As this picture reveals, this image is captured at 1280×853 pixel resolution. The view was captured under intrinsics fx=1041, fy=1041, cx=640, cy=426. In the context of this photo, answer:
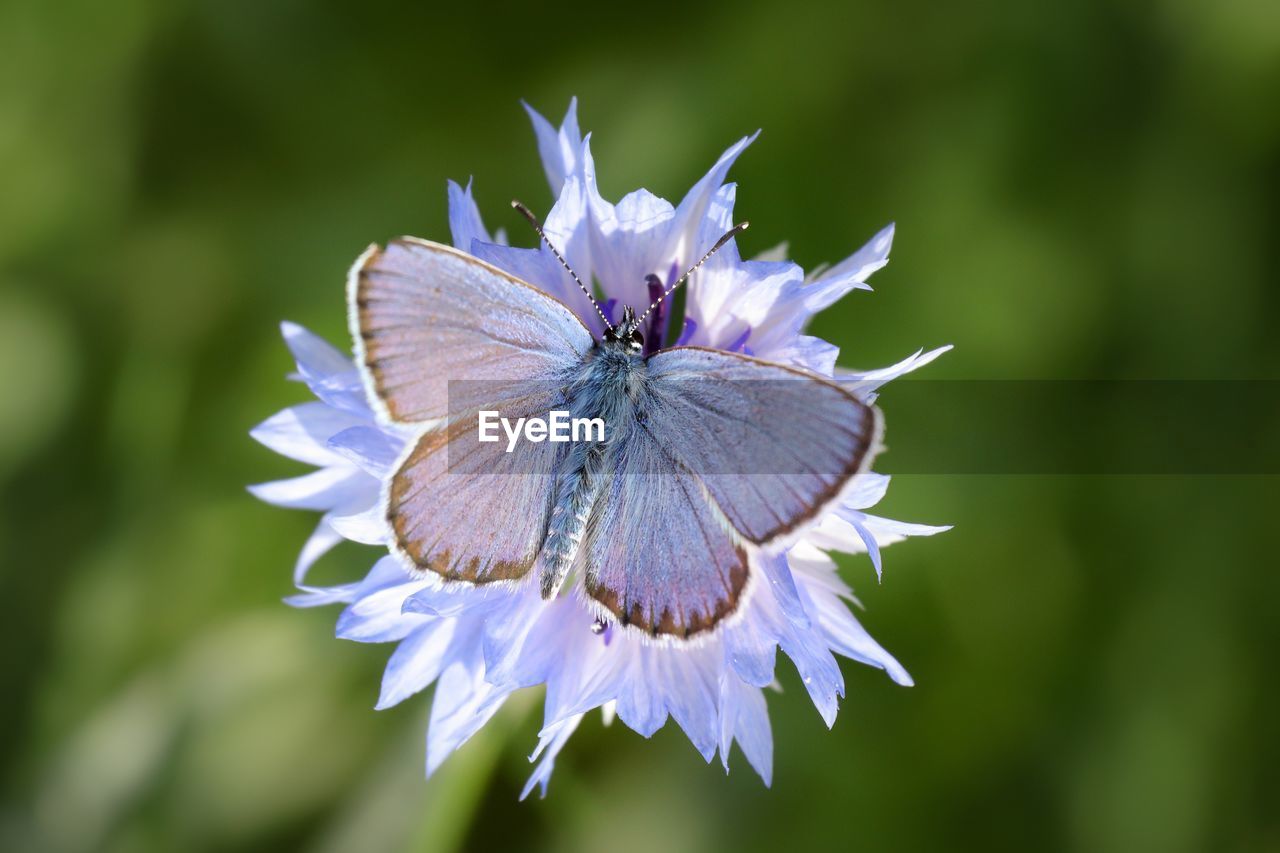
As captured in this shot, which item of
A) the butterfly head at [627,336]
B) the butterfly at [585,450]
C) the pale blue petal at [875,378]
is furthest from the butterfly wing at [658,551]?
the pale blue petal at [875,378]

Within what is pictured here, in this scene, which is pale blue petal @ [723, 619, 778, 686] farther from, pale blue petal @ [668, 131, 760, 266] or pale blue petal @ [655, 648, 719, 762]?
pale blue petal @ [668, 131, 760, 266]

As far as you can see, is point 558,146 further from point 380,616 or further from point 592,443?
point 380,616

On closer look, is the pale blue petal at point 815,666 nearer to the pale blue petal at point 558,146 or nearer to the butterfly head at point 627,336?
the butterfly head at point 627,336

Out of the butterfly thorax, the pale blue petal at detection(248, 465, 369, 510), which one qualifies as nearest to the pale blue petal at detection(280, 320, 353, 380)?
the pale blue petal at detection(248, 465, 369, 510)

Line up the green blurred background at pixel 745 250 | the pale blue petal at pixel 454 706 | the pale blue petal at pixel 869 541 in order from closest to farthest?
1. the pale blue petal at pixel 869 541
2. the pale blue petal at pixel 454 706
3. the green blurred background at pixel 745 250

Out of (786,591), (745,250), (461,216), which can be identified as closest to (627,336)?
(461,216)

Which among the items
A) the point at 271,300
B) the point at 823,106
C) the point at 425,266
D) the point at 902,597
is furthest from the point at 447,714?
the point at 823,106

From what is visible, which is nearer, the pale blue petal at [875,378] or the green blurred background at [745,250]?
the pale blue petal at [875,378]
